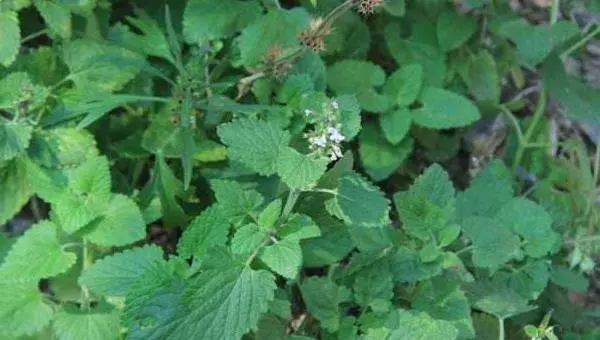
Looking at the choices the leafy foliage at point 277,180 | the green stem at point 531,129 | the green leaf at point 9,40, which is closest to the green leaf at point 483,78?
the leafy foliage at point 277,180

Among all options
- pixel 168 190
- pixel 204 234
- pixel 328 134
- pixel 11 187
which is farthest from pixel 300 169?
pixel 11 187

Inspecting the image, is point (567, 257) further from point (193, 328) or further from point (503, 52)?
point (193, 328)

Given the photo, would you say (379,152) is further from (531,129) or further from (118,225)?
(118,225)

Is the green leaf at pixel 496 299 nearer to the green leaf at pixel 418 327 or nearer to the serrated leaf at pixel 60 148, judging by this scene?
the green leaf at pixel 418 327

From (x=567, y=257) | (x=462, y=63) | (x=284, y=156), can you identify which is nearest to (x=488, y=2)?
(x=462, y=63)

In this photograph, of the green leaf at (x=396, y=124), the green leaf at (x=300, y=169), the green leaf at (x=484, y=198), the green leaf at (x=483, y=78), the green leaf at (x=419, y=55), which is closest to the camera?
the green leaf at (x=300, y=169)

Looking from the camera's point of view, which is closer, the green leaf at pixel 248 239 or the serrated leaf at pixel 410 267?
the green leaf at pixel 248 239

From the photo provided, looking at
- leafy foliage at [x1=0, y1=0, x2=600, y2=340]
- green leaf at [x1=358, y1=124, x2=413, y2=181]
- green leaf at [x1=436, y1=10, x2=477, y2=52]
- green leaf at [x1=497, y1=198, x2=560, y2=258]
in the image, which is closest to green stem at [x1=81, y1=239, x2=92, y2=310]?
leafy foliage at [x1=0, y1=0, x2=600, y2=340]

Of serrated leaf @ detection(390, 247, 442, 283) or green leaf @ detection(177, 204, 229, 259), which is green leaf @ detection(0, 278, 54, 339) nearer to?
green leaf @ detection(177, 204, 229, 259)
